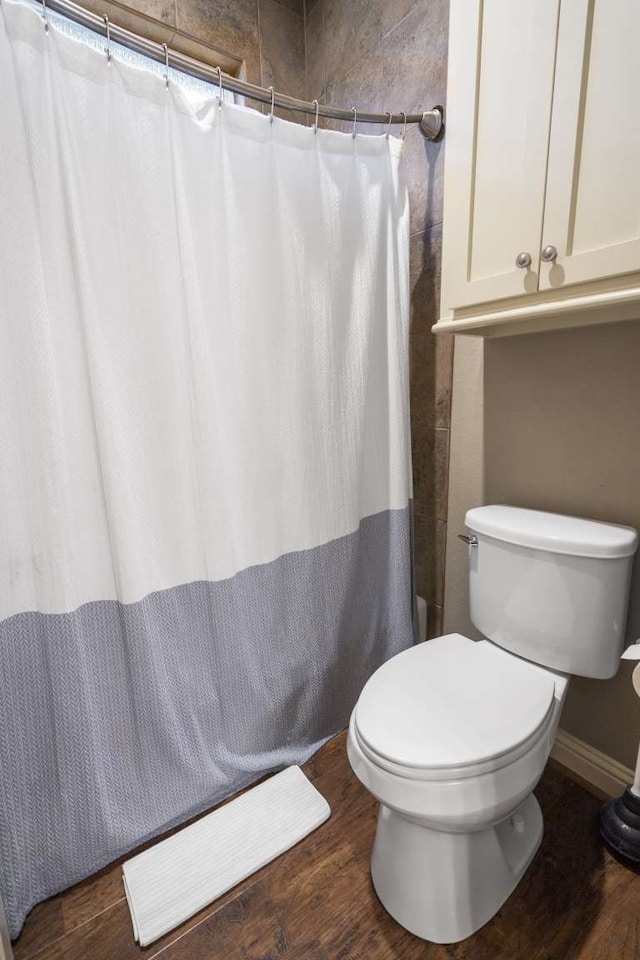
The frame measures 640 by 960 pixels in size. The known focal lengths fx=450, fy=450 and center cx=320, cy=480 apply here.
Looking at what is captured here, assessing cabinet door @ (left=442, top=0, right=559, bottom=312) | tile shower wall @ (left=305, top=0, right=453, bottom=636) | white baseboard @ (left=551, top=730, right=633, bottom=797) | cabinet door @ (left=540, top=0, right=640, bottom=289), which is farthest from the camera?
tile shower wall @ (left=305, top=0, right=453, bottom=636)

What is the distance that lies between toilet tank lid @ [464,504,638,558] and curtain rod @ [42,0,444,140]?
114cm

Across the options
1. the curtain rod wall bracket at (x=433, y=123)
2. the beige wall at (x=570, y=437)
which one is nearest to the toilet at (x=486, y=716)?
the beige wall at (x=570, y=437)

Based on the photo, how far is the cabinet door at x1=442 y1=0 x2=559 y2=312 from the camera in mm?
875

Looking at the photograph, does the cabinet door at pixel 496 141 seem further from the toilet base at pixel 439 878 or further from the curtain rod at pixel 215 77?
the toilet base at pixel 439 878

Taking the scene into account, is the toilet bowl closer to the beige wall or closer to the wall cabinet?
the beige wall

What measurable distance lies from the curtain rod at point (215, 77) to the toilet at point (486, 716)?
1.14m

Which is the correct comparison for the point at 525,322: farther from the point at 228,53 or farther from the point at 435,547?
the point at 228,53

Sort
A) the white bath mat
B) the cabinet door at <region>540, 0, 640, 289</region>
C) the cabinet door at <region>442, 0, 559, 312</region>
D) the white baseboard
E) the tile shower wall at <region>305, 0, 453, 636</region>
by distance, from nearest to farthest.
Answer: the cabinet door at <region>540, 0, 640, 289</region>
the cabinet door at <region>442, 0, 559, 312</region>
the white bath mat
the white baseboard
the tile shower wall at <region>305, 0, 453, 636</region>

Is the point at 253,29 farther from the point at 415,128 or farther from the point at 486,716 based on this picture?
the point at 486,716

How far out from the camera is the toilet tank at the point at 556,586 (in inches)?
41.1

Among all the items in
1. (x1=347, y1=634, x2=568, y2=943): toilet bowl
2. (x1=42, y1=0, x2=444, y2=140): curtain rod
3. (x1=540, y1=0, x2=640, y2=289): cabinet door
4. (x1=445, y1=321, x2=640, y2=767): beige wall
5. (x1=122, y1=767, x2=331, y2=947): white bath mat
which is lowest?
(x1=122, y1=767, x2=331, y2=947): white bath mat

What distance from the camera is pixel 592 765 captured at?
4.18 feet

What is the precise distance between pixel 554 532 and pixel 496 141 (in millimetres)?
879

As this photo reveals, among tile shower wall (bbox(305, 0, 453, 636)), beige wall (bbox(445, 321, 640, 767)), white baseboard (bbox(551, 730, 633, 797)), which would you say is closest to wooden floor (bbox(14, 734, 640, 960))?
white baseboard (bbox(551, 730, 633, 797))
